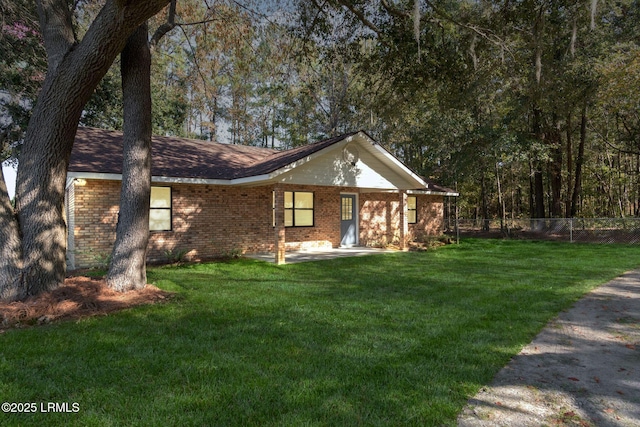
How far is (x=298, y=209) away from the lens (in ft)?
48.5

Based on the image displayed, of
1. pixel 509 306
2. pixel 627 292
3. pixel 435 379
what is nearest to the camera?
pixel 435 379

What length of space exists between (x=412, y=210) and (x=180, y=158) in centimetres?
1109

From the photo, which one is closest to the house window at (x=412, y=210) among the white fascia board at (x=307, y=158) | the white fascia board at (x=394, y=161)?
the white fascia board at (x=394, y=161)

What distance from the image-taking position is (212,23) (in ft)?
34.4

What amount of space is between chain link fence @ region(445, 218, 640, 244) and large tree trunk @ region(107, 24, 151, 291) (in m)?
14.5

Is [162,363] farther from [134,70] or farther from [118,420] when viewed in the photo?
[134,70]

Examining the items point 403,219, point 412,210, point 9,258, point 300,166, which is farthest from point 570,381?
point 412,210

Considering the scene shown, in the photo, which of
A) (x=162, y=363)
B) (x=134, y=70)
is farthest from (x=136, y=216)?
(x=162, y=363)

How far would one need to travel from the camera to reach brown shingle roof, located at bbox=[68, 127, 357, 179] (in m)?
10.8

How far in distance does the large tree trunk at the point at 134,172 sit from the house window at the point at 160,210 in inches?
187

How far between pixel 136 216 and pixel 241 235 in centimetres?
650

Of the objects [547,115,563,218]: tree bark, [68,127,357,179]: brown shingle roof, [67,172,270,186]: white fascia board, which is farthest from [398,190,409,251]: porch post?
[547,115,563,218]: tree bark

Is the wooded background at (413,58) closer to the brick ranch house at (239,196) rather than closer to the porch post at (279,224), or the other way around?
the brick ranch house at (239,196)

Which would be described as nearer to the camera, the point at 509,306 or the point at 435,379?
the point at 435,379
